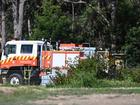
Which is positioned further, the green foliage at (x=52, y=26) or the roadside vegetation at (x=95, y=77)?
the green foliage at (x=52, y=26)

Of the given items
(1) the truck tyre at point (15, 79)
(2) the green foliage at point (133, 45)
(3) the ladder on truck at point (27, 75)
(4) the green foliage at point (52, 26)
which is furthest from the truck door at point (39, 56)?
(4) the green foliage at point (52, 26)

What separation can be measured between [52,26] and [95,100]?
95.6ft

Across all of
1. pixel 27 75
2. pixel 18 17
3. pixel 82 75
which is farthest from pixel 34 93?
pixel 18 17

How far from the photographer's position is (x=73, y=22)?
55.5 m

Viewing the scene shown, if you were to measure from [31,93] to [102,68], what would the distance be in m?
8.65

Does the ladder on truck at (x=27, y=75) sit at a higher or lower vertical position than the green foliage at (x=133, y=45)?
lower

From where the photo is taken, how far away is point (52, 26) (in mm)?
49781

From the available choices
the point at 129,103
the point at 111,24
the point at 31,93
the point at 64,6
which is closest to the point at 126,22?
the point at 111,24

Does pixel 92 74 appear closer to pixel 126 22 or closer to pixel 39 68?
pixel 39 68

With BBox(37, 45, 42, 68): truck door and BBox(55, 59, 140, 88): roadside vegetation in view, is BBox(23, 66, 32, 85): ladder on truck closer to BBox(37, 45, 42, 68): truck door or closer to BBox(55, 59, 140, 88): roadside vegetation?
BBox(37, 45, 42, 68): truck door

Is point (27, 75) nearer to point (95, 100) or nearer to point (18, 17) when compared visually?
point (95, 100)

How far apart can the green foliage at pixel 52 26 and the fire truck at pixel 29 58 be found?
13.6m

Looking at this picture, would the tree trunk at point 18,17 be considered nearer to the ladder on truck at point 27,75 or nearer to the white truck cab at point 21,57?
the white truck cab at point 21,57

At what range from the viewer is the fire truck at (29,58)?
Answer: 33.3m
